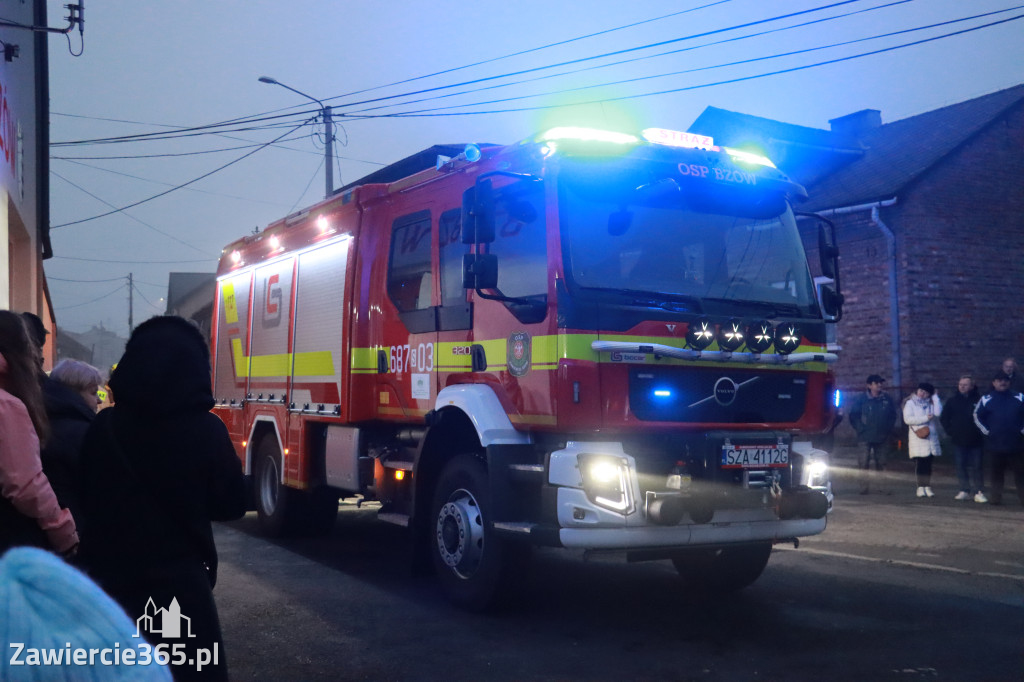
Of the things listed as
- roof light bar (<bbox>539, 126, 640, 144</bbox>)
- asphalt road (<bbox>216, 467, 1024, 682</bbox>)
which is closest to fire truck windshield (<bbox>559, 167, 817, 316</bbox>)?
roof light bar (<bbox>539, 126, 640, 144</bbox>)

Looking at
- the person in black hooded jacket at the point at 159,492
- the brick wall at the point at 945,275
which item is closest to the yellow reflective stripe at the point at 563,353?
the person in black hooded jacket at the point at 159,492

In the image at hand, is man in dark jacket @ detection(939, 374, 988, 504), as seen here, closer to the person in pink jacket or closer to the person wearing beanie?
the person in pink jacket

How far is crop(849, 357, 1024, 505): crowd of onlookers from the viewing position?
12758 mm

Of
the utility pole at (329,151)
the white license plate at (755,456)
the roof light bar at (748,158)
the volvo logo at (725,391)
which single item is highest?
the utility pole at (329,151)

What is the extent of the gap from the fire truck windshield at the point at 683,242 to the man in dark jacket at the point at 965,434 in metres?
7.41

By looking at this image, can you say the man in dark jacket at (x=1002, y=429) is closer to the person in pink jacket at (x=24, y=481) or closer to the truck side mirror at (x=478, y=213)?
the truck side mirror at (x=478, y=213)

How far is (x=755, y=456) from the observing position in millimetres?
6430

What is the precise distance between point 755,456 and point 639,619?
1371 mm

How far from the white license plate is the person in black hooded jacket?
12.4 feet

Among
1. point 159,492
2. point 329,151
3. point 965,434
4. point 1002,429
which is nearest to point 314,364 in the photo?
point 159,492

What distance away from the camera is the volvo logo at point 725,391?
6.55 m

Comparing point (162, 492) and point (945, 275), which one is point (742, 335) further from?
point (945, 275)

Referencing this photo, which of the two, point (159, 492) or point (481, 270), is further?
point (481, 270)

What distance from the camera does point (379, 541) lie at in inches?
396
